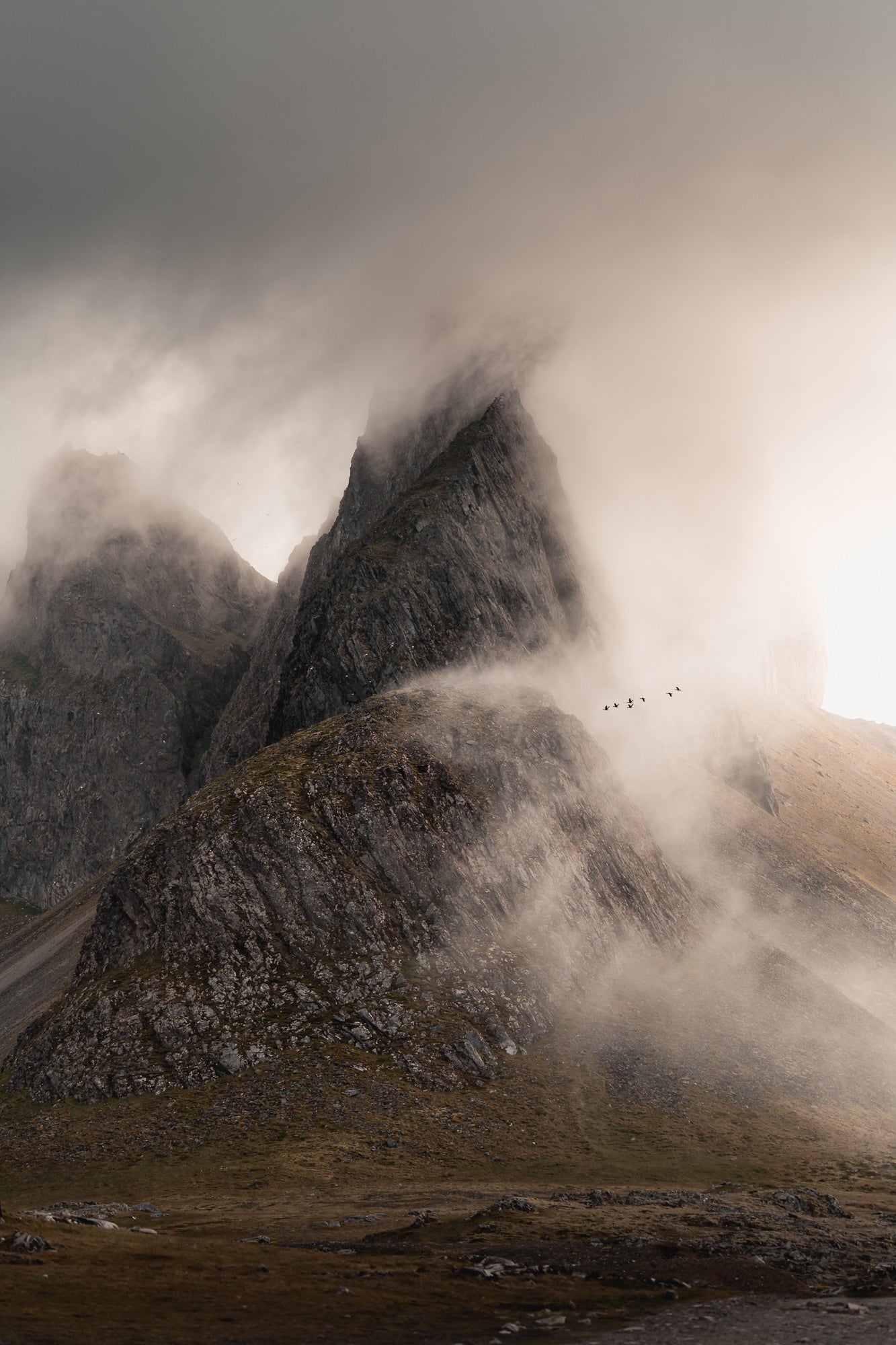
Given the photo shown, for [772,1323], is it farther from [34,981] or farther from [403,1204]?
[34,981]

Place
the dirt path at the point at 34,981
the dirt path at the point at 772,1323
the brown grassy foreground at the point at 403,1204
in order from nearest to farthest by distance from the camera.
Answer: the dirt path at the point at 772,1323
the brown grassy foreground at the point at 403,1204
the dirt path at the point at 34,981

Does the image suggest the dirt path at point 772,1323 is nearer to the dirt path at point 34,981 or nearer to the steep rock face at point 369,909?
the steep rock face at point 369,909

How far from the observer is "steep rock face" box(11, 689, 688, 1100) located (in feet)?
331

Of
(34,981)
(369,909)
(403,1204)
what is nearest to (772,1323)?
(403,1204)

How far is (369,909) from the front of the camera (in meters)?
117

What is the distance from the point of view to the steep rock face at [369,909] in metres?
101

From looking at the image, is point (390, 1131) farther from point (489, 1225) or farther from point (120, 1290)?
point (120, 1290)

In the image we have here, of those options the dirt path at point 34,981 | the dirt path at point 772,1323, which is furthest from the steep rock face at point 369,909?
the dirt path at point 772,1323

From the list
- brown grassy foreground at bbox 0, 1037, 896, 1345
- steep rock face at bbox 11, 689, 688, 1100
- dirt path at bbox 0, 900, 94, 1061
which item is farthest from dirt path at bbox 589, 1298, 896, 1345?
dirt path at bbox 0, 900, 94, 1061

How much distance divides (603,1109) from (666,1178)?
52.3 ft

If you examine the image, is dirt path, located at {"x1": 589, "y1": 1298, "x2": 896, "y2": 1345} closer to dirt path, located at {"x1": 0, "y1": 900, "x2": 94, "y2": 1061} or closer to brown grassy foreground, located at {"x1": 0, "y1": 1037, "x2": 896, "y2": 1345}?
brown grassy foreground, located at {"x1": 0, "y1": 1037, "x2": 896, "y2": 1345}

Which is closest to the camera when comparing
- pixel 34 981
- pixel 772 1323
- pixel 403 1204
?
pixel 772 1323

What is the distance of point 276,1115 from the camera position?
88562mm

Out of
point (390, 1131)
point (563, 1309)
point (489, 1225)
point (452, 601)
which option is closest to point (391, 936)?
point (390, 1131)
